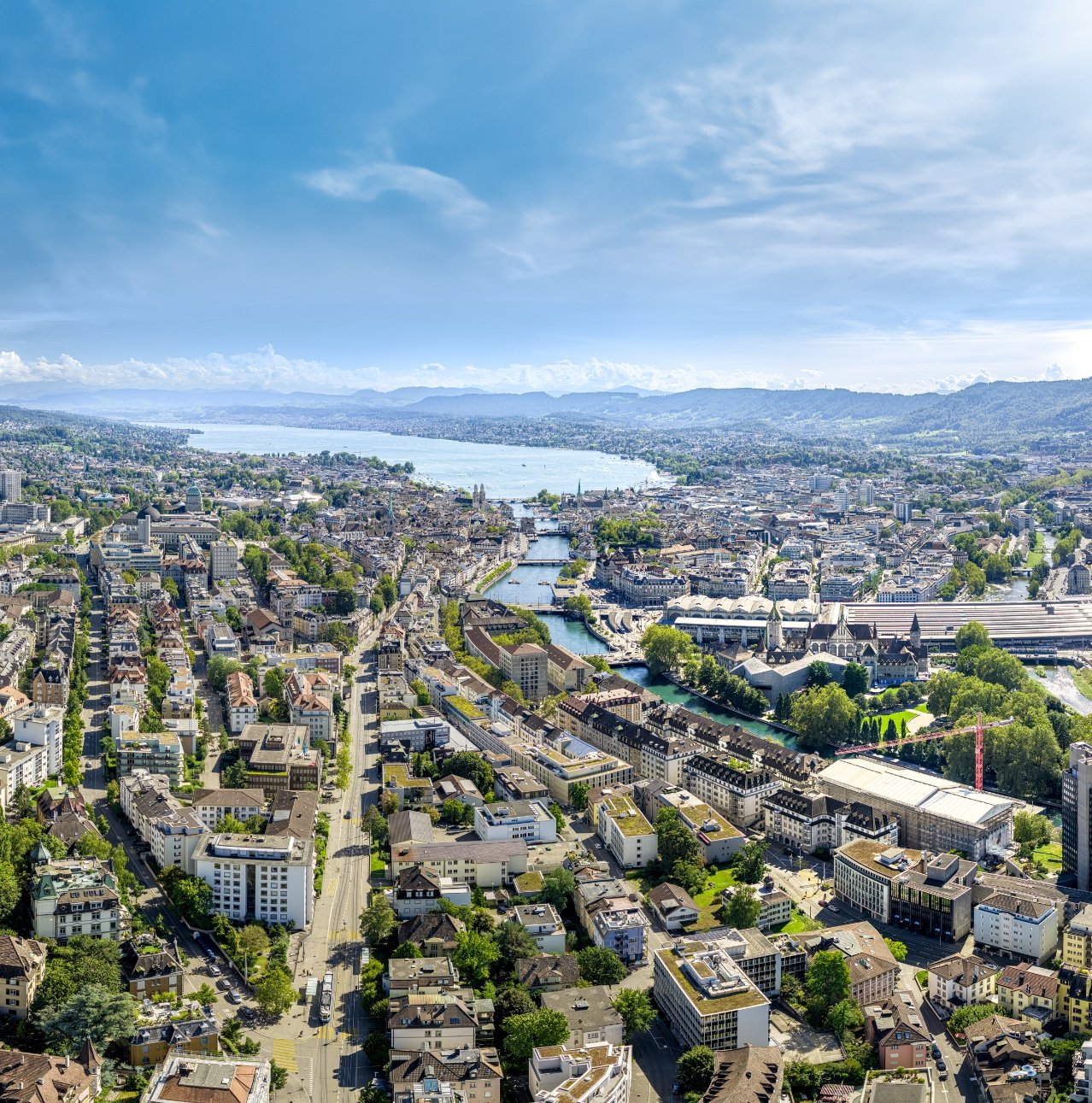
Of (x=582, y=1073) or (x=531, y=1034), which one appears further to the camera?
(x=531, y=1034)

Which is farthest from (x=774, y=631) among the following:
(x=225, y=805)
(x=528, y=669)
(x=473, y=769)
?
(x=225, y=805)

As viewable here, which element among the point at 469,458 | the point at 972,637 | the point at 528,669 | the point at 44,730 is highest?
the point at 469,458

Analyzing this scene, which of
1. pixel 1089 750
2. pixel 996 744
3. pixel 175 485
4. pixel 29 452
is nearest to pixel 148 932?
pixel 1089 750

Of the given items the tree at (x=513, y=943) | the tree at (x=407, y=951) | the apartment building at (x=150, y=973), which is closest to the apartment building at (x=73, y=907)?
the apartment building at (x=150, y=973)

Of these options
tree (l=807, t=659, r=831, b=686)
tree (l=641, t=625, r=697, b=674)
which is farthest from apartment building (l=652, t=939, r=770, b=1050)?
tree (l=641, t=625, r=697, b=674)

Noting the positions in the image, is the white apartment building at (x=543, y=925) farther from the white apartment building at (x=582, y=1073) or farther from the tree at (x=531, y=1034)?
the white apartment building at (x=582, y=1073)

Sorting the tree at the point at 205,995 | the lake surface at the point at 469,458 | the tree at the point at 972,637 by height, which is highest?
the lake surface at the point at 469,458

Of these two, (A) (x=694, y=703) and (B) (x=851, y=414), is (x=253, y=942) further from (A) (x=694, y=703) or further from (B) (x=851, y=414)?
(B) (x=851, y=414)
